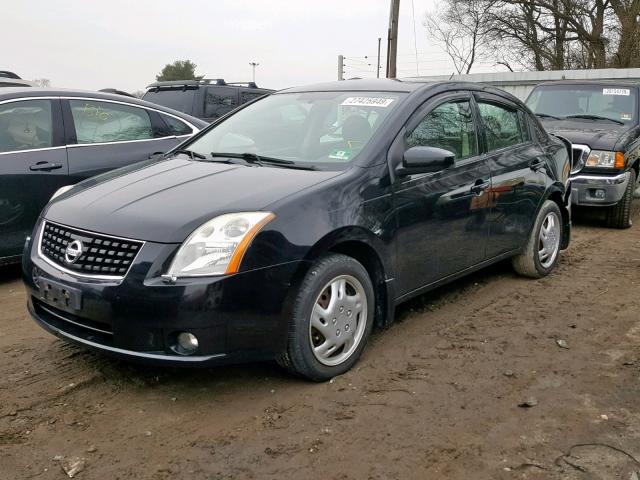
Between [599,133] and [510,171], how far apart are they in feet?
12.0

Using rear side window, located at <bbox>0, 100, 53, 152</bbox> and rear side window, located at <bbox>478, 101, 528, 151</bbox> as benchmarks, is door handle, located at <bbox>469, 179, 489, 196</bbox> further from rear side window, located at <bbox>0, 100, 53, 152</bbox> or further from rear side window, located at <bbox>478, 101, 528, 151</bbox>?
rear side window, located at <bbox>0, 100, 53, 152</bbox>

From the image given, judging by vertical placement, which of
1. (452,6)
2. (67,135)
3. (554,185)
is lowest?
(554,185)

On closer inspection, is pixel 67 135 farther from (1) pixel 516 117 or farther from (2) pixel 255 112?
(1) pixel 516 117

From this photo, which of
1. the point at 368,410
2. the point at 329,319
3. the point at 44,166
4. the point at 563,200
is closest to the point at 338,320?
the point at 329,319

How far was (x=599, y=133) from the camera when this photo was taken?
779 cm

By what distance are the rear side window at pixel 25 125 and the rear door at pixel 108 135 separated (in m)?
0.17

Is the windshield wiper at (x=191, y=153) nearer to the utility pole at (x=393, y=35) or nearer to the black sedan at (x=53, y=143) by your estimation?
the black sedan at (x=53, y=143)

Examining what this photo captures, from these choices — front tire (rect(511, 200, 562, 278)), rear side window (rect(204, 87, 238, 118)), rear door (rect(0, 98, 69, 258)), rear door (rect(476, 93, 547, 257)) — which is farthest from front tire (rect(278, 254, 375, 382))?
rear side window (rect(204, 87, 238, 118))

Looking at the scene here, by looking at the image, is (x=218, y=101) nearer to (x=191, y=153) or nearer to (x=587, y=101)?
→ (x=587, y=101)

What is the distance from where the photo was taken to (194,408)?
10.4ft

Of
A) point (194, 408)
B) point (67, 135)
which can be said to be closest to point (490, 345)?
point (194, 408)

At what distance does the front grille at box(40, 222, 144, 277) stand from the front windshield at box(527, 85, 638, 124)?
23.8 ft

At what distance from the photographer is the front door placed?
3863 mm

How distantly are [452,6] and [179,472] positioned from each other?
1367 inches
